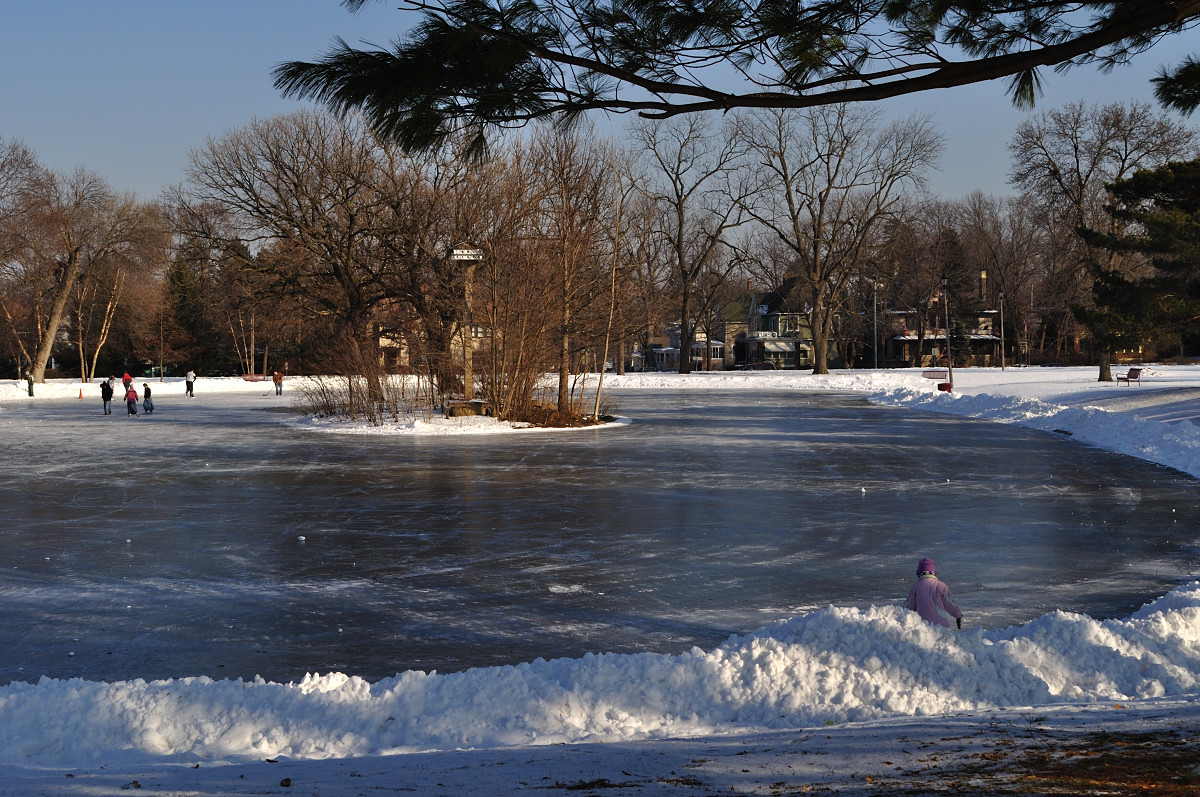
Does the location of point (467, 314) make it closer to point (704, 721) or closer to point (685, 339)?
point (704, 721)

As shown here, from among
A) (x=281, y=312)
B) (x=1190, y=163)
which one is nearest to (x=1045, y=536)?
(x=1190, y=163)

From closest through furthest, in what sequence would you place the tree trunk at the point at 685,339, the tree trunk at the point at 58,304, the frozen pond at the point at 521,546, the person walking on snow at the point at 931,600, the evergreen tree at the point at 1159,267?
the person walking on snow at the point at 931,600, the frozen pond at the point at 521,546, the evergreen tree at the point at 1159,267, the tree trunk at the point at 58,304, the tree trunk at the point at 685,339

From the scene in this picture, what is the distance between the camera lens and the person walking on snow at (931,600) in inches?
289

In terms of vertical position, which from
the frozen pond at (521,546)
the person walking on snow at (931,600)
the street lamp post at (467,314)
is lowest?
the frozen pond at (521,546)

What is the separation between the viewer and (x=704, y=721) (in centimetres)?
601

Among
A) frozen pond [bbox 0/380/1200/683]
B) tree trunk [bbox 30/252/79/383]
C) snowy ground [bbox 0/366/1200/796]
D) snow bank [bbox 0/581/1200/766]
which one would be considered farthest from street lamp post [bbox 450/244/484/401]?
tree trunk [bbox 30/252/79/383]

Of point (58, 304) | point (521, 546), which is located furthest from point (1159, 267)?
Result: point (58, 304)

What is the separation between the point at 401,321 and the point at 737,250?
45243mm

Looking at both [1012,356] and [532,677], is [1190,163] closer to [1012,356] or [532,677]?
[532,677]

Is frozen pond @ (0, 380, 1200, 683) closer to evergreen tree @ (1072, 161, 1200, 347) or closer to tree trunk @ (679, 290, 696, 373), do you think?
evergreen tree @ (1072, 161, 1200, 347)

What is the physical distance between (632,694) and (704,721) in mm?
465

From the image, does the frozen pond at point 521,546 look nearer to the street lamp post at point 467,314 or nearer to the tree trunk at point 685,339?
the street lamp post at point 467,314

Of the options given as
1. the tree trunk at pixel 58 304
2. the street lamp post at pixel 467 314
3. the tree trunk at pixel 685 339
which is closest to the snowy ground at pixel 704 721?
the street lamp post at pixel 467 314

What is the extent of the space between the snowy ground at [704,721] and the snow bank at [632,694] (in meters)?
0.01
